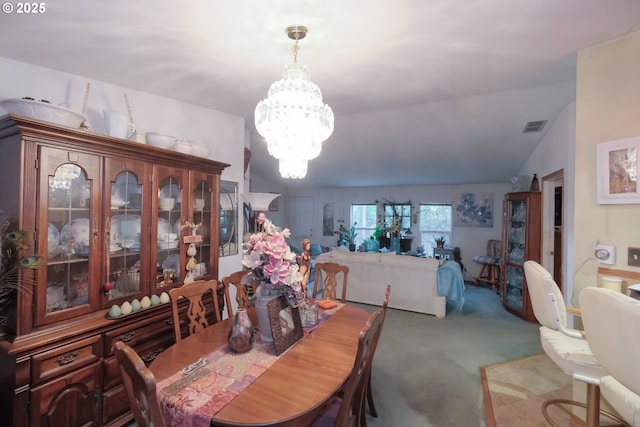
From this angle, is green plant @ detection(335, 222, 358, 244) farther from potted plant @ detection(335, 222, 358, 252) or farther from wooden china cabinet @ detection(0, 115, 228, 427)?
wooden china cabinet @ detection(0, 115, 228, 427)

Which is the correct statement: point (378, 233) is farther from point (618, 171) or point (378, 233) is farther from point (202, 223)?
point (618, 171)

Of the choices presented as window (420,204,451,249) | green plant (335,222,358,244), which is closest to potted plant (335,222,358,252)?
green plant (335,222,358,244)

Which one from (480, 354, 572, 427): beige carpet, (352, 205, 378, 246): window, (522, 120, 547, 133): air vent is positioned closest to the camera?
(480, 354, 572, 427): beige carpet

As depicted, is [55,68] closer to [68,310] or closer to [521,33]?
[68,310]

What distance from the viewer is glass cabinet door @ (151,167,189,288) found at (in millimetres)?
2289

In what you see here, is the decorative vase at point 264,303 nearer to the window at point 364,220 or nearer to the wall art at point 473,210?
the wall art at point 473,210

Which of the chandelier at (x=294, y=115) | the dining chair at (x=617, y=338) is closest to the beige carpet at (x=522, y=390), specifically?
the dining chair at (x=617, y=338)

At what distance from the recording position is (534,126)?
404cm

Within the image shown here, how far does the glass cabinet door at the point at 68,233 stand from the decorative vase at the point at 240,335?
3.50 ft

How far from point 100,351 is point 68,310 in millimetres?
320

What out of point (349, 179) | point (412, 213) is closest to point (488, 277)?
point (412, 213)

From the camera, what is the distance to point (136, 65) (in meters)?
2.14

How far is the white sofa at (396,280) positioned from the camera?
4176mm

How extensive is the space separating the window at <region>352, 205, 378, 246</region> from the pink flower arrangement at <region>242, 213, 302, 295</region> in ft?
20.7
